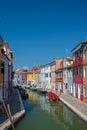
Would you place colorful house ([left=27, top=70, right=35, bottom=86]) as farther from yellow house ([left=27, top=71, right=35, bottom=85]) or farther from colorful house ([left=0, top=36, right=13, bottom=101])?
colorful house ([left=0, top=36, right=13, bottom=101])

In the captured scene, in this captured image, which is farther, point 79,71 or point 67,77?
point 67,77

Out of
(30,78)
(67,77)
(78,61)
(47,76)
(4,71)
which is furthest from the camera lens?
(30,78)

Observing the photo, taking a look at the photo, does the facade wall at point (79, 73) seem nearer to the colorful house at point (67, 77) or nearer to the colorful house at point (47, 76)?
the colorful house at point (67, 77)

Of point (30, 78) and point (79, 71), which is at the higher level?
point (79, 71)

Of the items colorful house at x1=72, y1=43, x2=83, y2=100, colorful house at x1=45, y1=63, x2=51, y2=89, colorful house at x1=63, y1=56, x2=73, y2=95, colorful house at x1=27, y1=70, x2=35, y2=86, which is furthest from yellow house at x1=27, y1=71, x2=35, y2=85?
colorful house at x1=72, y1=43, x2=83, y2=100

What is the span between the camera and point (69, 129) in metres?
22.8

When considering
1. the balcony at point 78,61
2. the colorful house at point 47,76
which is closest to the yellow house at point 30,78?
the colorful house at point 47,76

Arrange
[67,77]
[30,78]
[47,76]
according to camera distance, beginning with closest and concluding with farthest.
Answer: [67,77] → [47,76] → [30,78]

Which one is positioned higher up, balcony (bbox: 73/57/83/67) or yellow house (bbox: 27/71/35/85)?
balcony (bbox: 73/57/83/67)

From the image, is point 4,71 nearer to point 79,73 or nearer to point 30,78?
point 79,73

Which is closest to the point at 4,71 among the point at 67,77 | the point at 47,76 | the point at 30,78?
the point at 67,77

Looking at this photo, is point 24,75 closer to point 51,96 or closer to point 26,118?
point 51,96

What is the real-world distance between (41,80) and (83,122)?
66.6m

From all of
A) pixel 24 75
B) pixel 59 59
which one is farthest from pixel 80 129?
pixel 24 75
